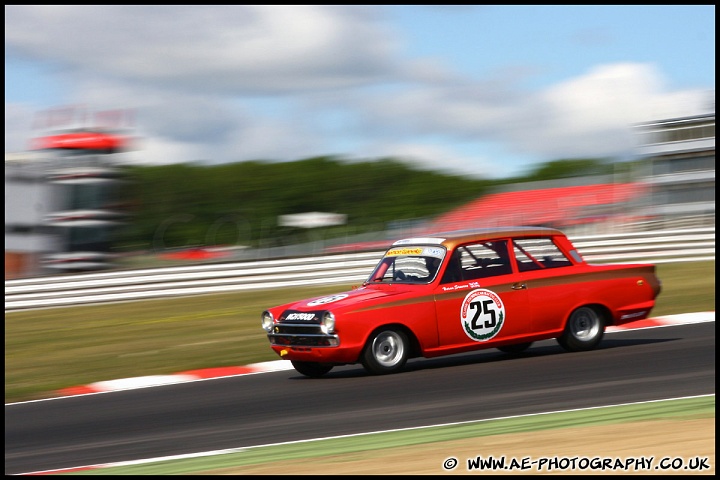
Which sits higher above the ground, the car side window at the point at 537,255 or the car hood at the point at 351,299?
the car side window at the point at 537,255

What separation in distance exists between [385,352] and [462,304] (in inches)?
33.0

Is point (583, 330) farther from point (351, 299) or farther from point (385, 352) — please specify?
point (351, 299)

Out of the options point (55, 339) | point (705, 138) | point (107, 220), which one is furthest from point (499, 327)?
point (705, 138)

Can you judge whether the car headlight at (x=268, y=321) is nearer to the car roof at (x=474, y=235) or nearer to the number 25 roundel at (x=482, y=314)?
the car roof at (x=474, y=235)

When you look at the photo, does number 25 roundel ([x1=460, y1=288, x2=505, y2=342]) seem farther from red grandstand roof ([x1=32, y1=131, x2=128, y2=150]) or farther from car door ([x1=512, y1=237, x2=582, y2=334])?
red grandstand roof ([x1=32, y1=131, x2=128, y2=150])

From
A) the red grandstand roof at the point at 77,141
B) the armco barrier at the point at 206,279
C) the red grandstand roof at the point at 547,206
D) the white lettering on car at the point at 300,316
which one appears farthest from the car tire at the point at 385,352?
the red grandstand roof at the point at 77,141

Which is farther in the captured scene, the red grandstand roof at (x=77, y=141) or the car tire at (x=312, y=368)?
the red grandstand roof at (x=77, y=141)

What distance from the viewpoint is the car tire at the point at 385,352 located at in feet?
28.7

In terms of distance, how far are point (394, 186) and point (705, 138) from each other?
3663cm

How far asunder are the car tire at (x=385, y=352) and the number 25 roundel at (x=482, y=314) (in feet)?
1.96

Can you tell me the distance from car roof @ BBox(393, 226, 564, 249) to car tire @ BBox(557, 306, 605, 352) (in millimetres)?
855

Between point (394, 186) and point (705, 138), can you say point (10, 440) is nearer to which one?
point (705, 138)

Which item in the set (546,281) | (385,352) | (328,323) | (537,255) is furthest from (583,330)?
(328,323)

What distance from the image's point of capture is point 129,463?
592 centimetres
